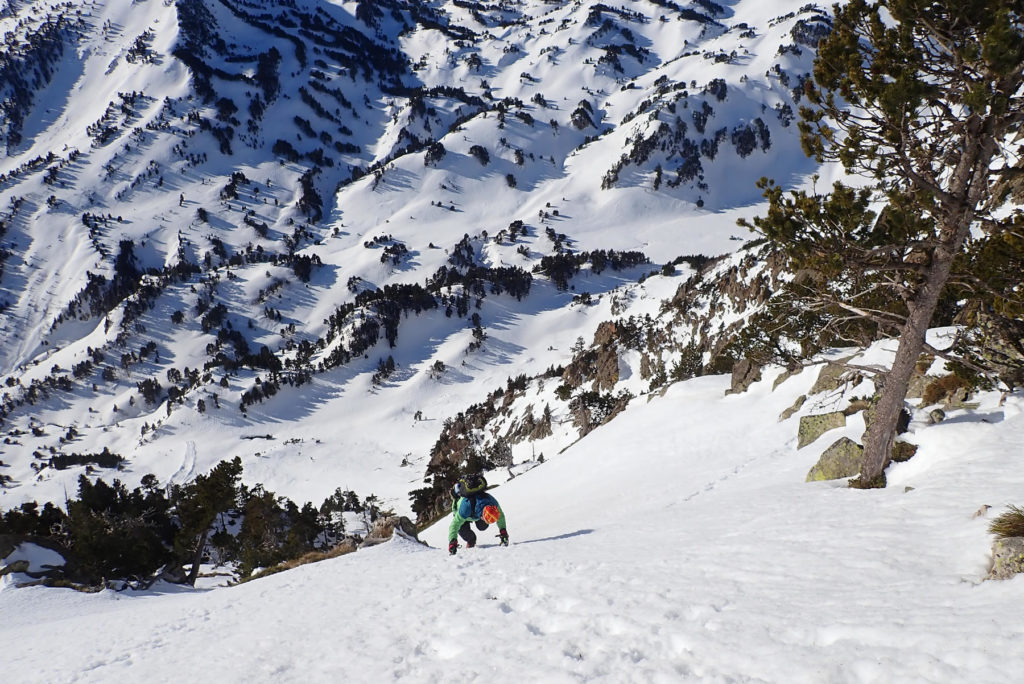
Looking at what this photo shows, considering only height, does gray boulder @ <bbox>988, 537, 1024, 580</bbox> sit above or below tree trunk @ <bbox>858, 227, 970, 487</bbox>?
below

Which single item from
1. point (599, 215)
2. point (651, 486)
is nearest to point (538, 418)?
point (651, 486)

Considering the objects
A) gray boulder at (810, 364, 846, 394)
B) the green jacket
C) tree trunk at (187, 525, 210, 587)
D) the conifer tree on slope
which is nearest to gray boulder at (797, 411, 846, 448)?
gray boulder at (810, 364, 846, 394)

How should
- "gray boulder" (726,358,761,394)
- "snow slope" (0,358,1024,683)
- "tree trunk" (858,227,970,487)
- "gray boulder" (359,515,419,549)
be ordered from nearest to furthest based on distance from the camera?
"snow slope" (0,358,1024,683) → "tree trunk" (858,227,970,487) → "gray boulder" (359,515,419,549) → "gray boulder" (726,358,761,394)

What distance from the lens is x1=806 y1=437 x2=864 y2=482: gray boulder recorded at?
452 inches

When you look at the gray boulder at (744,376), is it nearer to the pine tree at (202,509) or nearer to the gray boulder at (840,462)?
the gray boulder at (840,462)

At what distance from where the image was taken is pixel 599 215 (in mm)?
195375

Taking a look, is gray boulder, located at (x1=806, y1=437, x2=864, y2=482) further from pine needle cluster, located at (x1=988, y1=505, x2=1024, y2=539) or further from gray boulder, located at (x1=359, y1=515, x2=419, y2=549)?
gray boulder, located at (x1=359, y1=515, x2=419, y2=549)

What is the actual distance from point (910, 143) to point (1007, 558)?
6661 millimetres

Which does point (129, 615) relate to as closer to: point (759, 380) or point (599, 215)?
point (759, 380)

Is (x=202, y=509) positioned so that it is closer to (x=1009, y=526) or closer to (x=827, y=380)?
(x=827, y=380)

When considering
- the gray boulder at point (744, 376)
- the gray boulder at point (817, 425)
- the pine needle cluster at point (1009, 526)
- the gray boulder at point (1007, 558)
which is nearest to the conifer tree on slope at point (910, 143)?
the pine needle cluster at point (1009, 526)

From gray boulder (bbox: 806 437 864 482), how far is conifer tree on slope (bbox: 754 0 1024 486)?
3.28 metres

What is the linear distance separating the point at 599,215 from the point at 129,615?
653 ft

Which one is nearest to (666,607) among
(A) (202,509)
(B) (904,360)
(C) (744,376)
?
(B) (904,360)
